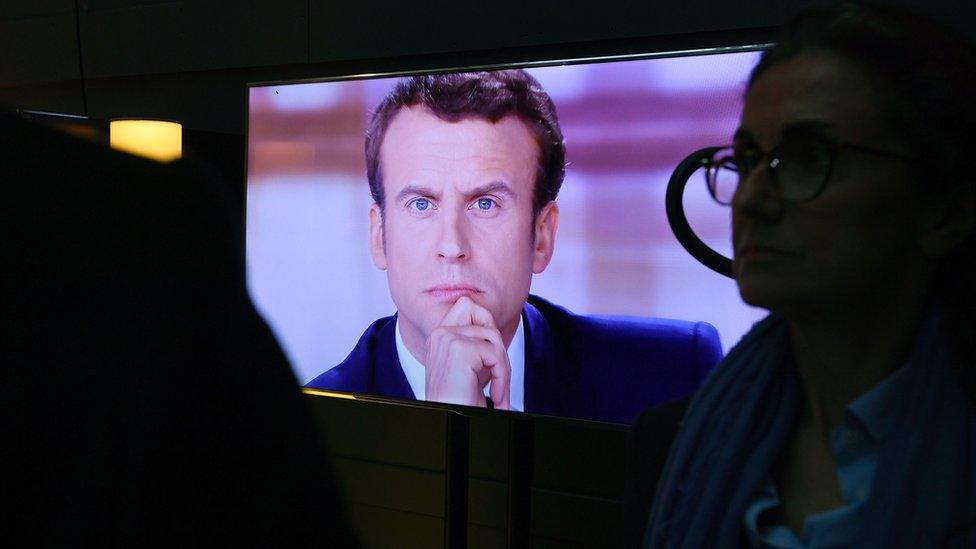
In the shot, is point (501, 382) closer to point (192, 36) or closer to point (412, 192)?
point (412, 192)

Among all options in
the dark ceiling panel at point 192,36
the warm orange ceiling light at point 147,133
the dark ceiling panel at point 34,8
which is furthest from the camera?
the dark ceiling panel at point 34,8

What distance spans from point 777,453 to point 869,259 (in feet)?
0.88

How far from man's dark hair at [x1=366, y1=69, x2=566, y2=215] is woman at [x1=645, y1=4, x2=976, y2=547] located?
156cm

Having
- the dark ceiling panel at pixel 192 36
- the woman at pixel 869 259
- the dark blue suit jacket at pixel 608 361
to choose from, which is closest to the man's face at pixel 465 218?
the dark blue suit jacket at pixel 608 361

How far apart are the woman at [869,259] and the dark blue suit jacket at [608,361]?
1.40 metres

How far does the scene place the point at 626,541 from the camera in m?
1.22

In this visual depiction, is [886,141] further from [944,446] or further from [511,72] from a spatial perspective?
[511,72]

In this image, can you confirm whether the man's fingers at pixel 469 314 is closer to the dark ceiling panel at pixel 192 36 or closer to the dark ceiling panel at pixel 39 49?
the dark ceiling panel at pixel 192 36

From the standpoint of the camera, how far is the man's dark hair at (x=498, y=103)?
253 cm

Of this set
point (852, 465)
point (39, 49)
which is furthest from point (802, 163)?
point (39, 49)

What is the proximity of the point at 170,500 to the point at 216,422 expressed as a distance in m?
0.04

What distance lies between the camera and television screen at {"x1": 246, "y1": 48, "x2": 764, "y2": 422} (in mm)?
2367

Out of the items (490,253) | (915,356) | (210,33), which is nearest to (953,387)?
(915,356)

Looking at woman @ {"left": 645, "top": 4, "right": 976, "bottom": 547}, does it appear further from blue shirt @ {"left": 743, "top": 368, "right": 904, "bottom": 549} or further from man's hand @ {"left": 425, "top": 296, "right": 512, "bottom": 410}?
man's hand @ {"left": 425, "top": 296, "right": 512, "bottom": 410}
